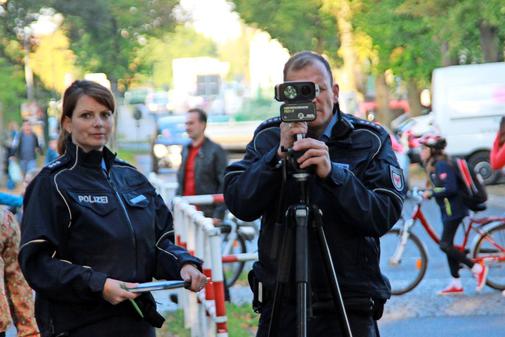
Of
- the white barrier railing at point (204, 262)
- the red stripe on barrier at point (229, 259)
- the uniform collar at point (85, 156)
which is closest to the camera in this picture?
the uniform collar at point (85, 156)

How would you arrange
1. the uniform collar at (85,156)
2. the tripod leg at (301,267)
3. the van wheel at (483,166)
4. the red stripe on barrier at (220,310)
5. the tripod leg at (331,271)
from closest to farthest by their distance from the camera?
1. the tripod leg at (301,267)
2. the tripod leg at (331,271)
3. the uniform collar at (85,156)
4. the red stripe on barrier at (220,310)
5. the van wheel at (483,166)

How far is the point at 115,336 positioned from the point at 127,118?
2588 inches

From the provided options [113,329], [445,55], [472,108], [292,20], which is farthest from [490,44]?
[113,329]

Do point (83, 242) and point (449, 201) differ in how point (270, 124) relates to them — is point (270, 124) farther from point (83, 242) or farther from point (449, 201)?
point (449, 201)

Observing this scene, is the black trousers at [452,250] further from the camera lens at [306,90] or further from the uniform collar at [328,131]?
the camera lens at [306,90]

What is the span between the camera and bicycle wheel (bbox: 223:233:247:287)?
12.3m

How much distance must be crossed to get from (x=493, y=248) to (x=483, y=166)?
48.8 feet

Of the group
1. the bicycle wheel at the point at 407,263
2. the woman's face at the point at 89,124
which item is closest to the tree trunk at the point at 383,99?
the bicycle wheel at the point at 407,263

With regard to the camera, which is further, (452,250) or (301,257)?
(452,250)

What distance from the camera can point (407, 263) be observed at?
1196 cm

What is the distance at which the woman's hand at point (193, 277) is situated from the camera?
4.36 metres

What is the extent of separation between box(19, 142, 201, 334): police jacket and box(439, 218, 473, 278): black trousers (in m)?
7.39

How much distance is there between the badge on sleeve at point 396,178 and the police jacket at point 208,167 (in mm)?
6834

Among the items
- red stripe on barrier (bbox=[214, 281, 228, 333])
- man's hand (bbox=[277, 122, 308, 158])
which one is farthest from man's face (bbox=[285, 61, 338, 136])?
red stripe on barrier (bbox=[214, 281, 228, 333])
